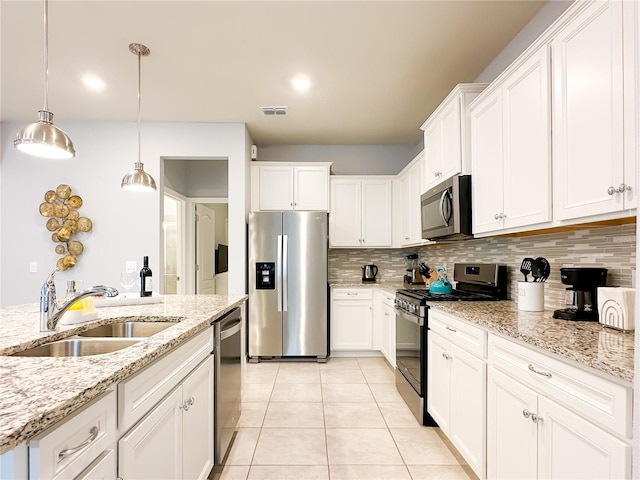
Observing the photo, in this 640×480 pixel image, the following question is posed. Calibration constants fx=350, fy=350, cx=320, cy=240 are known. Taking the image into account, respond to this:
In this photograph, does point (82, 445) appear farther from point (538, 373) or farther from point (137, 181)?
point (137, 181)

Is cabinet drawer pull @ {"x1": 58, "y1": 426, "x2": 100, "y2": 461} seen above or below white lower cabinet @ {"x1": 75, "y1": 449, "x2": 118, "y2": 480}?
above

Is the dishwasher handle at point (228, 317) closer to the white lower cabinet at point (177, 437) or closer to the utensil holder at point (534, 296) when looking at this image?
the white lower cabinet at point (177, 437)

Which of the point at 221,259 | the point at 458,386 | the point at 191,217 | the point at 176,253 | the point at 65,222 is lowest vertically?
the point at 458,386

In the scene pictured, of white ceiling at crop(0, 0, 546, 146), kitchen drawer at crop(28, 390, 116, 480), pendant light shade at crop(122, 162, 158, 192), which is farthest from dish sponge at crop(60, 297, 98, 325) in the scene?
white ceiling at crop(0, 0, 546, 146)

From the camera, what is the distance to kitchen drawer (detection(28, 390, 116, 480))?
68cm

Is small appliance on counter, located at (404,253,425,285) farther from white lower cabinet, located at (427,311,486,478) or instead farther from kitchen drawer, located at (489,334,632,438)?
kitchen drawer, located at (489,334,632,438)

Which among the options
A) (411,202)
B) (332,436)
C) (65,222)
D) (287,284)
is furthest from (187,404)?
(65,222)

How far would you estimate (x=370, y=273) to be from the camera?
181 inches

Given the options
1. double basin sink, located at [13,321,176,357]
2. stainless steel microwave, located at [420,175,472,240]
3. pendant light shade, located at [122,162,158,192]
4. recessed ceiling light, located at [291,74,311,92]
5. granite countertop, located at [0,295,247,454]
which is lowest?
double basin sink, located at [13,321,176,357]

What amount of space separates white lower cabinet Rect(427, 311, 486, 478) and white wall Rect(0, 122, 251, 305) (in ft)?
9.28

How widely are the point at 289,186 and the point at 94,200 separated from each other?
216 centimetres

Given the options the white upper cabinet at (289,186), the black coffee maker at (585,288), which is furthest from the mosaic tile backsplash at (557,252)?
the white upper cabinet at (289,186)

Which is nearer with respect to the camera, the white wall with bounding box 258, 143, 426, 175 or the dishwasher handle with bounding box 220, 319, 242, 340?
the dishwasher handle with bounding box 220, 319, 242, 340

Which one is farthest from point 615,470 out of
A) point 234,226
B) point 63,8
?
point 234,226
